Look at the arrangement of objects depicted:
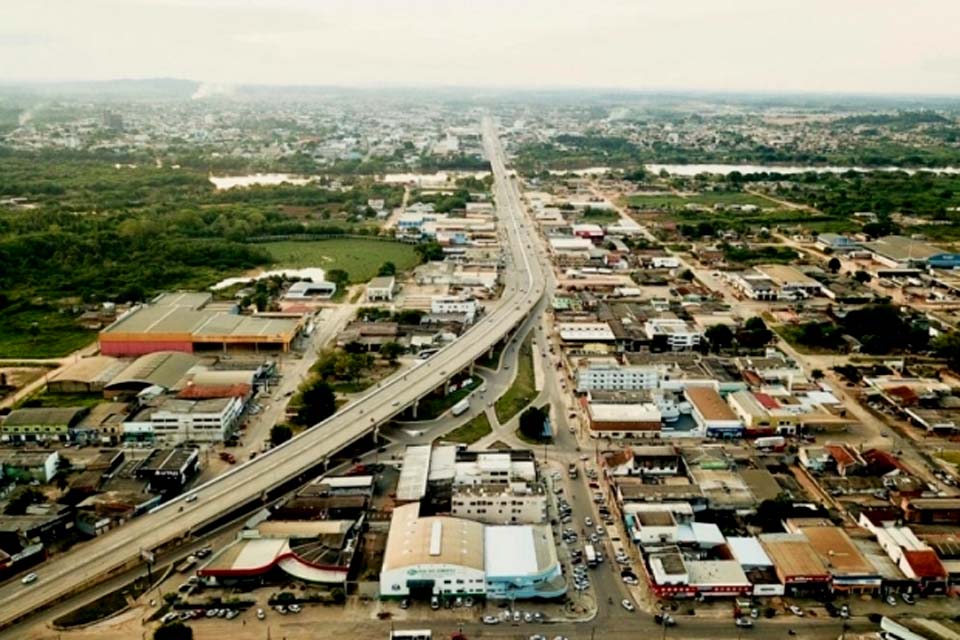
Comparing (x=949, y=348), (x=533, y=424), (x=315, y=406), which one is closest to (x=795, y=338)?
(x=949, y=348)

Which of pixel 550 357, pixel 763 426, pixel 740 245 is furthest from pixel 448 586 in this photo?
pixel 740 245

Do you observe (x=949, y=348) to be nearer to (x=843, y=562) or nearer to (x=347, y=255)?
(x=843, y=562)

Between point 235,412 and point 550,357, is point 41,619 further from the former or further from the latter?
point 550,357

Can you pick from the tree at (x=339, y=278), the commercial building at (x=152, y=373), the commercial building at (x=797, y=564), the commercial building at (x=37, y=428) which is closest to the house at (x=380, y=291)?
the tree at (x=339, y=278)

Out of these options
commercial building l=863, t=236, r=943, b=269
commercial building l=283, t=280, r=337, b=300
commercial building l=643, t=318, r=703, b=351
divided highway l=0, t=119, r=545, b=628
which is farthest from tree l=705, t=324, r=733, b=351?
commercial building l=863, t=236, r=943, b=269

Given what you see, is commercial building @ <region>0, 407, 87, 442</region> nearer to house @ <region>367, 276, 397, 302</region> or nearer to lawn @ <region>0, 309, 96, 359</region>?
lawn @ <region>0, 309, 96, 359</region>
